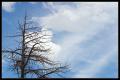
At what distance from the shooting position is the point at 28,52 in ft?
71.5

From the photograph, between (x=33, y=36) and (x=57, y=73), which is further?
(x=33, y=36)

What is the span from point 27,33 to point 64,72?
3614 millimetres

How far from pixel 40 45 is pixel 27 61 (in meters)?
1.49

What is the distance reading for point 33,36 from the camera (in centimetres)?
2281

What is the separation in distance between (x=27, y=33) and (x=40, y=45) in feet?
4.33

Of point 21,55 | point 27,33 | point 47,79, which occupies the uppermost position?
point 27,33

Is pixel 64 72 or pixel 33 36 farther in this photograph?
pixel 33 36

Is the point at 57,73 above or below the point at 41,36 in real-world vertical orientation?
below

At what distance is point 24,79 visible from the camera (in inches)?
804

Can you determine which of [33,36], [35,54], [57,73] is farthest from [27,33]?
[57,73]

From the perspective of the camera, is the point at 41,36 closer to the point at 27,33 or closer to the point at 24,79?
the point at 27,33

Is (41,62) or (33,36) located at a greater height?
(33,36)

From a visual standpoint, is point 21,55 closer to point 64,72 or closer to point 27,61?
point 27,61

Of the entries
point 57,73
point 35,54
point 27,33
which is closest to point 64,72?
point 57,73
